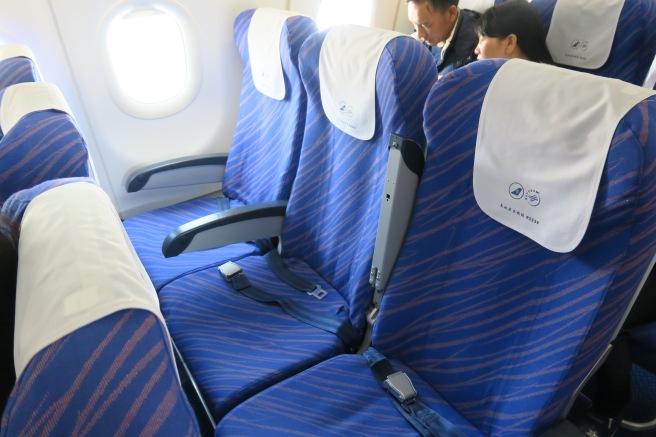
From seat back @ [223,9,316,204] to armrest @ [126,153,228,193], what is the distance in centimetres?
13

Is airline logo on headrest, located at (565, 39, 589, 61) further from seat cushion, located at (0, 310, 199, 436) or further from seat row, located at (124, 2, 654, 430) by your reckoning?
seat cushion, located at (0, 310, 199, 436)

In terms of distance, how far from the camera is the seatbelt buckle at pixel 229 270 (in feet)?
5.53

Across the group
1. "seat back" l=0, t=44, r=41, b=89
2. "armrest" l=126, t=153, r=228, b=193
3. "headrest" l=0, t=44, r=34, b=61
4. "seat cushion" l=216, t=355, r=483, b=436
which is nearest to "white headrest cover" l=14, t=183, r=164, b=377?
"seat cushion" l=216, t=355, r=483, b=436

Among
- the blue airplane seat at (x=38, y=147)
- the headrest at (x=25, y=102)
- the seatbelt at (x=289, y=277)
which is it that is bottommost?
the seatbelt at (x=289, y=277)

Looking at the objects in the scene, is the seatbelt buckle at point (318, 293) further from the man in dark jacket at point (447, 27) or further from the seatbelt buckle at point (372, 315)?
the man in dark jacket at point (447, 27)

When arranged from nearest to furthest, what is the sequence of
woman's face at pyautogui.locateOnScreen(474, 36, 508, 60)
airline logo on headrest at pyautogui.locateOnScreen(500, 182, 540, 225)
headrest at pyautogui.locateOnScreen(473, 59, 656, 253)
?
1. headrest at pyautogui.locateOnScreen(473, 59, 656, 253)
2. airline logo on headrest at pyautogui.locateOnScreen(500, 182, 540, 225)
3. woman's face at pyautogui.locateOnScreen(474, 36, 508, 60)

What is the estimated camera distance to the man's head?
253 centimetres

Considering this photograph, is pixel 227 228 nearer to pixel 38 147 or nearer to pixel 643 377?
pixel 38 147

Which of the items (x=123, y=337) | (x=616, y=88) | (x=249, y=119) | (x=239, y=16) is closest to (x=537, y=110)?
(x=616, y=88)

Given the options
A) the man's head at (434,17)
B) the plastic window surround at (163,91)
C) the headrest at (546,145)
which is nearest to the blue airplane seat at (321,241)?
the headrest at (546,145)

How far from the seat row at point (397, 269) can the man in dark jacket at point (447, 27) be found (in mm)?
1059

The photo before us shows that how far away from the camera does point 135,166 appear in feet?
7.40

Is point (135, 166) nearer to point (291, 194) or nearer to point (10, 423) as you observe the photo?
point (291, 194)

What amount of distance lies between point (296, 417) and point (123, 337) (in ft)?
2.53
